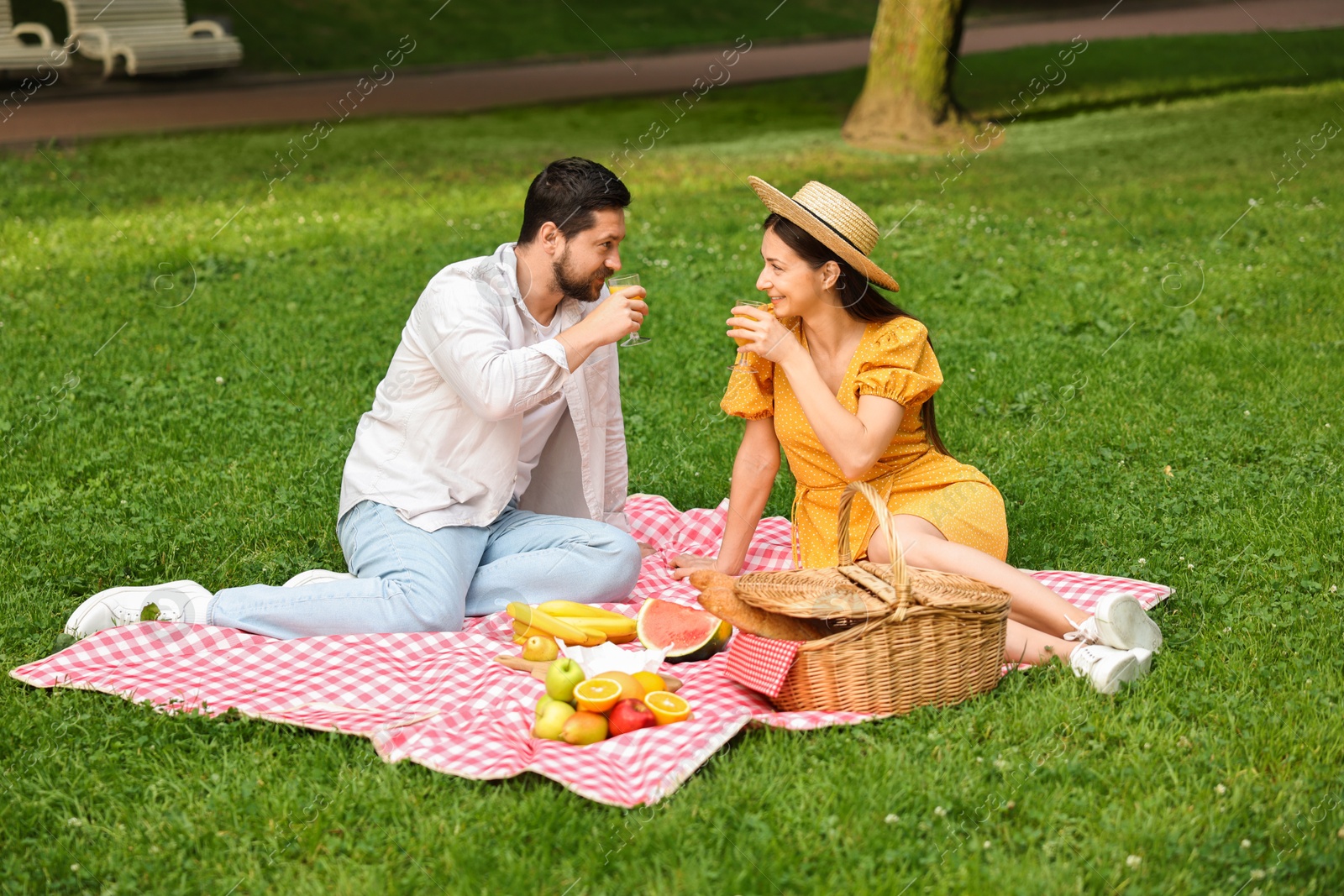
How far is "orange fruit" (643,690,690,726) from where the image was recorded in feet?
12.0

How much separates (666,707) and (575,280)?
1.67 meters

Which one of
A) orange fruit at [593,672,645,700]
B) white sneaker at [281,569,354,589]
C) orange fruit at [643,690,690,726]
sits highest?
white sneaker at [281,569,354,589]

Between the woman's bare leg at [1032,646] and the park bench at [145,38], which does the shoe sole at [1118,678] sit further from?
the park bench at [145,38]

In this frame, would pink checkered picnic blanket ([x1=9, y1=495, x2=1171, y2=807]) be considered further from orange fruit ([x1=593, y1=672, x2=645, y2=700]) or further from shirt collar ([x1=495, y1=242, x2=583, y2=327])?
shirt collar ([x1=495, y1=242, x2=583, y2=327])

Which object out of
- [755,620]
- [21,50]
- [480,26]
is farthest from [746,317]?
[480,26]

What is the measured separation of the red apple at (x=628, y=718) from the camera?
3613 mm

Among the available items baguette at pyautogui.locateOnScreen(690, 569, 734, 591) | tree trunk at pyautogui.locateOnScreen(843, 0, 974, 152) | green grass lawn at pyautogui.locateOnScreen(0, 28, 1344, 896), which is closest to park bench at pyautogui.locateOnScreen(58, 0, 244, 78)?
green grass lawn at pyautogui.locateOnScreen(0, 28, 1344, 896)

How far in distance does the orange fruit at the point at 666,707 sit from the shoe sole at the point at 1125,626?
1.29 metres

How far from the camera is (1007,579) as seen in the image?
162 inches

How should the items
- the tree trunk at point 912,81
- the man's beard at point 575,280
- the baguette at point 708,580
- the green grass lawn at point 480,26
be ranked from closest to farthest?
the baguette at point 708,580 < the man's beard at point 575,280 < the tree trunk at point 912,81 < the green grass lawn at point 480,26

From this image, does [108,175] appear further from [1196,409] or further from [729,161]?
[1196,409]

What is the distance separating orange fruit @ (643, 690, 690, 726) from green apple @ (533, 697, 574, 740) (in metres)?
0.23

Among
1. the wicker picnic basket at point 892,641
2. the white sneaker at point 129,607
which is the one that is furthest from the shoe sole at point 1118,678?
the white sneaker at point 129,607

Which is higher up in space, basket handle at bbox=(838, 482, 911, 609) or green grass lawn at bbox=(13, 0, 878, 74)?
green grass lawn at bbox=(13, 0, 878, 74)
